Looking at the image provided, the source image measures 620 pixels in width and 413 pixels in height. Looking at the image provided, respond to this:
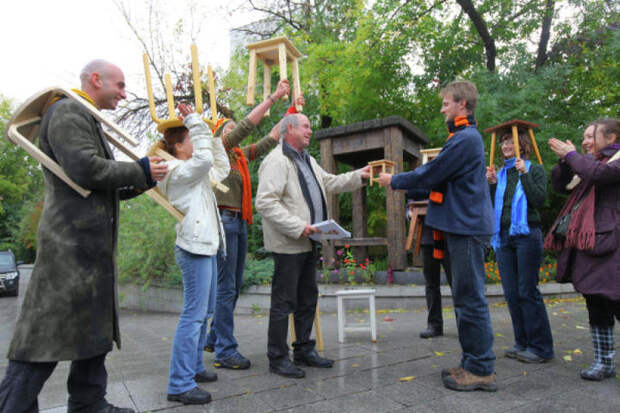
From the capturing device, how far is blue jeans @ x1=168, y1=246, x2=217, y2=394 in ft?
9.12

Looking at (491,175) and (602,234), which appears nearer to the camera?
(602,234)

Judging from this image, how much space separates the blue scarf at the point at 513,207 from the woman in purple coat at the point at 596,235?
252 mm

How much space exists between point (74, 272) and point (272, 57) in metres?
2.98

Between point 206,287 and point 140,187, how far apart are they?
87 centimetres

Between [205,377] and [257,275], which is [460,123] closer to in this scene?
[205,377]

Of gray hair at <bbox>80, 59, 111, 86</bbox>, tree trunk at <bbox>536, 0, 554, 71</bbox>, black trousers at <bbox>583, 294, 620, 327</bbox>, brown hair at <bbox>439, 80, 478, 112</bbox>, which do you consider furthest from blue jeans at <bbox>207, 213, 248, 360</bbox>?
tree trunk at <bbox>536, 0, 554, 71</bbox>

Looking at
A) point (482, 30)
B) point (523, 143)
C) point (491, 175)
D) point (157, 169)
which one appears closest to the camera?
point (157, 169)

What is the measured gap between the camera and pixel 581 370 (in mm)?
3311

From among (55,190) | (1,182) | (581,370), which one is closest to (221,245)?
(55,190)

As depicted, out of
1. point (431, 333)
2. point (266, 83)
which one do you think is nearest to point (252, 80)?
point (266, 83)

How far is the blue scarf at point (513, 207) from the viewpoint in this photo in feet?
11.8

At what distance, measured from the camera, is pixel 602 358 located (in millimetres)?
3168

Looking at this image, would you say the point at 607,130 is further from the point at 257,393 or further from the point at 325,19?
the point at 325,19

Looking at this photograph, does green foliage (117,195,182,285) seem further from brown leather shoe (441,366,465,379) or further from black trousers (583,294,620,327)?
black trousers (583,294,620,327)
